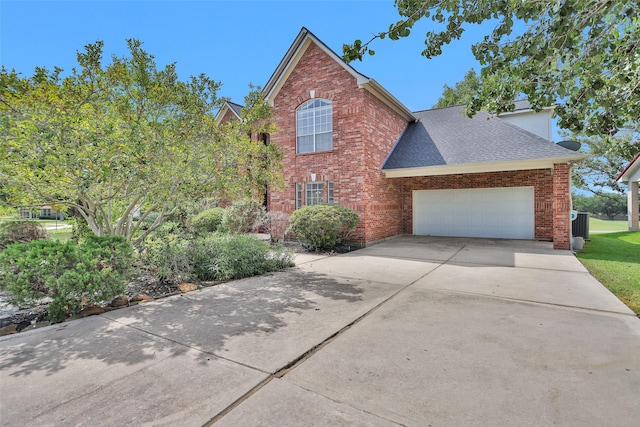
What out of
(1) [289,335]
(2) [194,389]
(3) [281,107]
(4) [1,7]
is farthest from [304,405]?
(3) [281,107]

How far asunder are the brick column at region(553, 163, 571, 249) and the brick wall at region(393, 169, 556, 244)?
1858mm

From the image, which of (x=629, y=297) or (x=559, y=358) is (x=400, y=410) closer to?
(x=559, y=358)

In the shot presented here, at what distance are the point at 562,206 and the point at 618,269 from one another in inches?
131

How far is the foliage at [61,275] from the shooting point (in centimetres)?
443

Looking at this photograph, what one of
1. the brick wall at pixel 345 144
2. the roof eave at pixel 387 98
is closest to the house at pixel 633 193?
the roof eave at pixel 387 98

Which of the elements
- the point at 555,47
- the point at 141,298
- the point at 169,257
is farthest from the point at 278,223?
the point at 555,47

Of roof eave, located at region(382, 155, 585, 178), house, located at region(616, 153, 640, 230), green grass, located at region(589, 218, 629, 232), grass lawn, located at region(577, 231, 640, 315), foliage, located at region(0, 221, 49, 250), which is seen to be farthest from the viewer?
green grass, located at region(589, 218, 629, 232)

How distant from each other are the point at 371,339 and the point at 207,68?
5966 millimetres

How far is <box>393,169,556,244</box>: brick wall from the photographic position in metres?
12.9

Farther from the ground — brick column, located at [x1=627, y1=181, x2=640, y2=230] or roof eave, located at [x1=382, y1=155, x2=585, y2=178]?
roof eave, located at [x1=382, y1=155, x2=585, y2=178]

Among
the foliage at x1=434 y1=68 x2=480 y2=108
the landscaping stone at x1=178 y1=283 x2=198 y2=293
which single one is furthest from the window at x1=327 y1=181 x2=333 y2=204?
the foliage at x1=434 y1=68 x2=480 y2=108

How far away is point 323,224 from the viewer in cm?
1068

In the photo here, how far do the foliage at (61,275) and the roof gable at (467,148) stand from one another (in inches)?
421

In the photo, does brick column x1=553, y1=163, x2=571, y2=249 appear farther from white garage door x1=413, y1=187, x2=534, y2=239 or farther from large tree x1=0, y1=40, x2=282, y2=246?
large tree x1=0, y1=40, x2=282, y2=246
